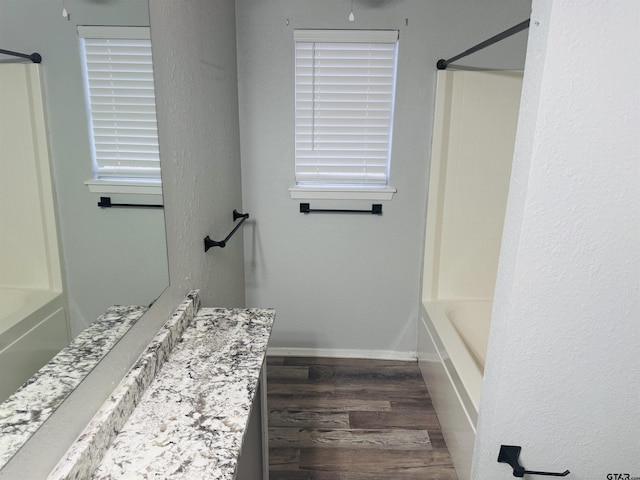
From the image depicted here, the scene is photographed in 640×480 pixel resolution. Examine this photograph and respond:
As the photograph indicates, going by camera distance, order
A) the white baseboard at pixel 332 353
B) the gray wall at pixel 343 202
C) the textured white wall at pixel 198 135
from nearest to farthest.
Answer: the textured white wall at pixel 198 135 → the gray wall at pixel 343 202 → the white baseboard at pixel 332 353

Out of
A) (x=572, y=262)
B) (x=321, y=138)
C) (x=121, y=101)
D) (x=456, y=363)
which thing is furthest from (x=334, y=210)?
(x=121, y=101)

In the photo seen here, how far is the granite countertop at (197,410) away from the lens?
0.91m

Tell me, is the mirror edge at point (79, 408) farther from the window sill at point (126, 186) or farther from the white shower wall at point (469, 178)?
the white shower wall at point (469, 178)

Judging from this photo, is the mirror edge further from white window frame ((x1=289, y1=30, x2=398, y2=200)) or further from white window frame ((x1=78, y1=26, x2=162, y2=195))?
white window frame ((x1=289, y1=30, x2=398, y2=200))

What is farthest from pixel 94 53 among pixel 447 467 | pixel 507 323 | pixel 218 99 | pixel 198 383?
pixel 447 467

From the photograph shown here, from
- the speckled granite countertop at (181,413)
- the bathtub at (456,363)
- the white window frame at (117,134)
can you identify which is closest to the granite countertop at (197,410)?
the speckled granite countertop at (181,413)

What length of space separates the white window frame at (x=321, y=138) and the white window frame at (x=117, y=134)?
1.28 metres

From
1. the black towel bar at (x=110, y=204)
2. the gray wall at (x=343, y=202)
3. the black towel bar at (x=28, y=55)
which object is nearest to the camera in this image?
the black towel bar at (x=28, y=55)

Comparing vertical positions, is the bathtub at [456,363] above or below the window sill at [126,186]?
below

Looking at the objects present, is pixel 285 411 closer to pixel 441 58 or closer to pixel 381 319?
pixel 381 319

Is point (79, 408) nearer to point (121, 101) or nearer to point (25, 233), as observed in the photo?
point (25, 233)

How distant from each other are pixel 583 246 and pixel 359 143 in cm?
150

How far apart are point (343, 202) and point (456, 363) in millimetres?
1097

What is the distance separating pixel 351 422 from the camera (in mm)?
2256
